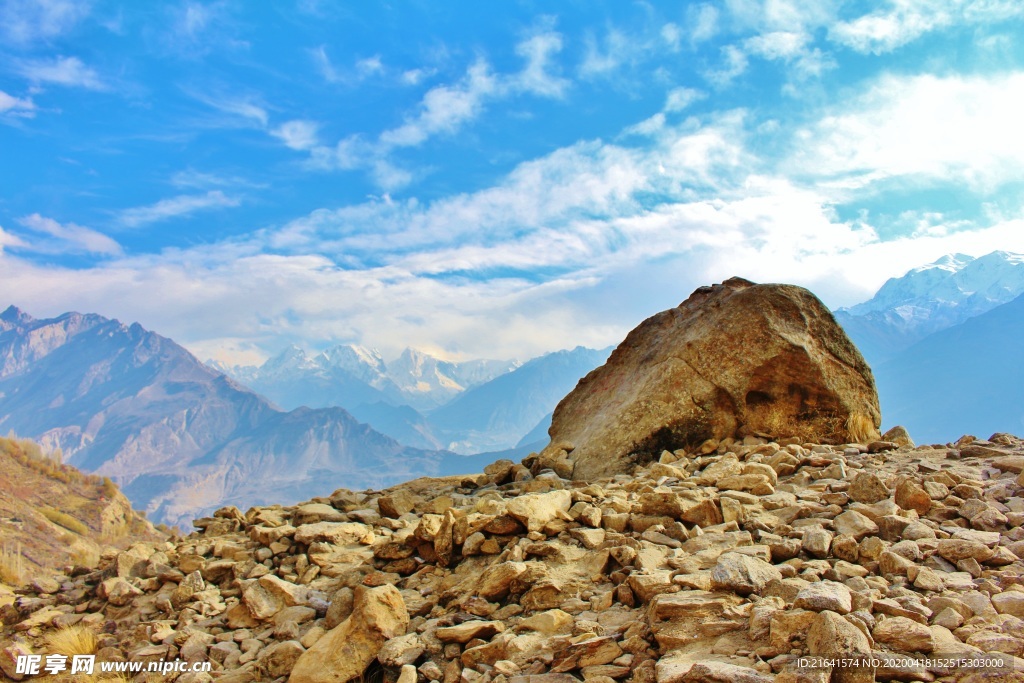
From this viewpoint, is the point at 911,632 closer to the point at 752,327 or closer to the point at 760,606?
the point at 760,606

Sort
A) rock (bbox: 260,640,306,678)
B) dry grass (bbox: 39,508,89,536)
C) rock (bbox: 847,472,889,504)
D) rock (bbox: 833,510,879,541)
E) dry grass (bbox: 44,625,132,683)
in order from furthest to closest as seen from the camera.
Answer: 1. dry grass (bbox: 39,508,89,536)
2. dry grass (bbox: 44,625,132,683)
3. rock (bbox: 847,472,889,504)
4. rock (bbox: 260,640,306,678)
5. rock (bbox: 833,510,879,541)

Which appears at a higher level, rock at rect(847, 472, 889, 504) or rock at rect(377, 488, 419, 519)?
rock at rect(377, 488, 419, 519)

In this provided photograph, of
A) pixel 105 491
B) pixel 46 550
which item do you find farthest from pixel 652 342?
pixel 105 491

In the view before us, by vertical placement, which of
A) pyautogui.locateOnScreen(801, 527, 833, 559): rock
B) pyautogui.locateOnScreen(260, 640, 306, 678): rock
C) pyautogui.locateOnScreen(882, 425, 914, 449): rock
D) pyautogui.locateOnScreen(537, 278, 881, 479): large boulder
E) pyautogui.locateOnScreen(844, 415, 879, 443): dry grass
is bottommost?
pyautogui.locateOnScreen(260, 640, 306, 678): rock

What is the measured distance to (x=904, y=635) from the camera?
442 cm

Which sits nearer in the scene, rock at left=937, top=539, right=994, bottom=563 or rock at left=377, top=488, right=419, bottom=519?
rock at left=937, top=539, right=994, bottom=563

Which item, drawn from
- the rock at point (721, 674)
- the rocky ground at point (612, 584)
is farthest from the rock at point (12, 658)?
the rock at point (721, 674)

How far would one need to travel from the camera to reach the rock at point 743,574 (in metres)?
5.54

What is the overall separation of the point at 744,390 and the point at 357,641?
10.7 meters

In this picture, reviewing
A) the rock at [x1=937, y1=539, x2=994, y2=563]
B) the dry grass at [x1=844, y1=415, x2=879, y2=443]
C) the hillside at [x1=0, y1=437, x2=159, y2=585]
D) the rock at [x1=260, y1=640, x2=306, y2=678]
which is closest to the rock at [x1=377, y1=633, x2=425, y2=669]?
the rock at [x1=260, y1=640, x2=306, y2=678]

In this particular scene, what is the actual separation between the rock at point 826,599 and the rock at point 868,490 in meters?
3.15

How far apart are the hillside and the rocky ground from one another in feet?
99.4

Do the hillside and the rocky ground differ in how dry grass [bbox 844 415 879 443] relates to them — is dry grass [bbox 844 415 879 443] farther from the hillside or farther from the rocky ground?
the hillside

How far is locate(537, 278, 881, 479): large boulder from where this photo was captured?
13966 mm
